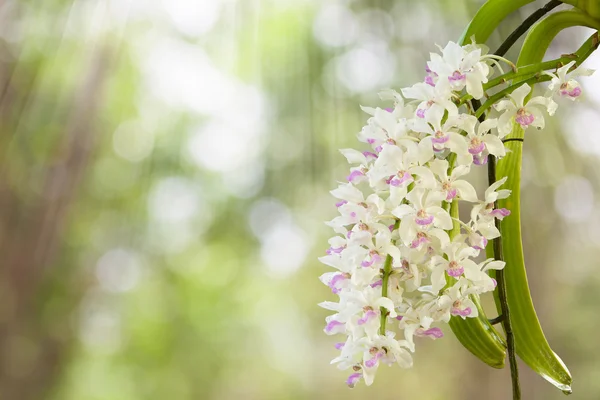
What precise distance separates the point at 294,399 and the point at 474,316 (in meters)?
2.95

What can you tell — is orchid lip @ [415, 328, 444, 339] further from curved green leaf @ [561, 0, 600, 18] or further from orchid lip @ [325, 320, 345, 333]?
curved green leaf @ [561, 0, 600, 18]

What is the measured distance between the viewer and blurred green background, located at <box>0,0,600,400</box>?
9.69 ft

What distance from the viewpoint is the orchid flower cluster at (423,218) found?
0.41 m

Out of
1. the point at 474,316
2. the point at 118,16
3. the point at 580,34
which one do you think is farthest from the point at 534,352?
the point at 118,16

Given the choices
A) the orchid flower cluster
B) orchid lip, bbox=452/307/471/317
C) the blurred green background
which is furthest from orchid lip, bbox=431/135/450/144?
the blurred green background

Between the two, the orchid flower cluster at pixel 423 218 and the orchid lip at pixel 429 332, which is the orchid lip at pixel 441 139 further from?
the orchid lip at pixel 429 332

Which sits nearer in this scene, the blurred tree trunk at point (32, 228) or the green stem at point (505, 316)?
the green stem at point (505, 316)

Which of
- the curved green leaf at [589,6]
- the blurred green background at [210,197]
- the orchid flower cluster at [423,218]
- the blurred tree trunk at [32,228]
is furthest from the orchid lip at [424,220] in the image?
the blurred tree trunk at [32,228]

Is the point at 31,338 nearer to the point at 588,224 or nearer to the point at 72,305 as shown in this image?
the point at 72,305

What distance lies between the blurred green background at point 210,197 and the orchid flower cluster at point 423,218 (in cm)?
252

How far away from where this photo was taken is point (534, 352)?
0.46 metres

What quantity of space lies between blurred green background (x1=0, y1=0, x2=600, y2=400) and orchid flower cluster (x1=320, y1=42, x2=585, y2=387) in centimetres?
252

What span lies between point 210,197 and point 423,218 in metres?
3.00

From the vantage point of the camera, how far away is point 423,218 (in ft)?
1.30
